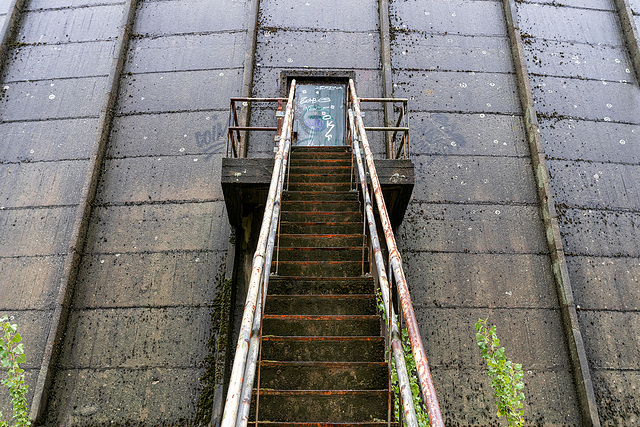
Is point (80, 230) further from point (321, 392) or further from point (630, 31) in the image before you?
point (630, 31)

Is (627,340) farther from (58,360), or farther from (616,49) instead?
(58,360)

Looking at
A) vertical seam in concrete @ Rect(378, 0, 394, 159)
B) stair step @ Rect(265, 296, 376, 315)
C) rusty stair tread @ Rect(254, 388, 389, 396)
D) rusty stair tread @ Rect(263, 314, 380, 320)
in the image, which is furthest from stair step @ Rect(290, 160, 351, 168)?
rusty stair tread @ Rect(254, 388, 389, 396)

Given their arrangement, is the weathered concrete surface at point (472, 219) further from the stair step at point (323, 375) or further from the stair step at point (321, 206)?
the stair step at point (323, 375)

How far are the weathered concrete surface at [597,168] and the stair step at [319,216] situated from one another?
4307 millimetres

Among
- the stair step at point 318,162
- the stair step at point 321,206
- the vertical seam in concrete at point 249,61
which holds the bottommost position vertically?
the stair step at point 321,206

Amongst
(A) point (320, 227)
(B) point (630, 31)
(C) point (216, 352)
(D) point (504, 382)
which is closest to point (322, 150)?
(A) point (320, 227)

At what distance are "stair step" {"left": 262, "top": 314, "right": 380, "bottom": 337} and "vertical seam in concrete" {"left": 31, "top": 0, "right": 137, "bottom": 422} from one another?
4322mm

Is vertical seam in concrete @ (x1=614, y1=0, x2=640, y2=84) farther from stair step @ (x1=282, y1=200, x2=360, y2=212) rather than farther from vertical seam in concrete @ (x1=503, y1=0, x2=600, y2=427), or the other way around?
stair step @ (x1=282, y1=200, x2=360, y2=212)

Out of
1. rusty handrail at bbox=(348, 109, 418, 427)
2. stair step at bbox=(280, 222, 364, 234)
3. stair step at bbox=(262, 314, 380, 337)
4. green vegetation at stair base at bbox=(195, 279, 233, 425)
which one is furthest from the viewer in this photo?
green vegetation at stair base at bbox=(195, 279, 233, 425)

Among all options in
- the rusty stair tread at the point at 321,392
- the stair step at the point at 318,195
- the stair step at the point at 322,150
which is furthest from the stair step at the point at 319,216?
the rusty stair tread at the point at 321,392

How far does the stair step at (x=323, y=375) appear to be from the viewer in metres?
3.04

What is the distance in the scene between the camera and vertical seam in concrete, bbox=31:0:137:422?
559cm

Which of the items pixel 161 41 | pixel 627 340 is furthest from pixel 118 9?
pixel 627 340

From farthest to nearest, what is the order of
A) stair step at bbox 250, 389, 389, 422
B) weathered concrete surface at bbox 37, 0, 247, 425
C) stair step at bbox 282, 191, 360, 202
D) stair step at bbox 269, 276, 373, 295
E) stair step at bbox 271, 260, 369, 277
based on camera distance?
weathered concrete surface at bbox 37, 0, 247, 425, stair step at bbox 282, 191, 360, 202, stair step at bbox 271, 260, 369, 277, stair step at bbox 269, 276, 373, 295, stair step at bbox 250, 389, 389, 422
